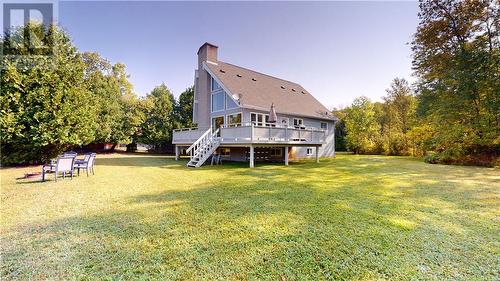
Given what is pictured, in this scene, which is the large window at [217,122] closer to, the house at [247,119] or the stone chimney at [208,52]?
the house at [247,119]

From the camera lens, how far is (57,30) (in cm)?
1394

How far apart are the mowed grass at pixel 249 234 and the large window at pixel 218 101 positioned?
11.9m

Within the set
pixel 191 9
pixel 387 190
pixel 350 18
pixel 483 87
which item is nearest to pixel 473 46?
pixel 483 87

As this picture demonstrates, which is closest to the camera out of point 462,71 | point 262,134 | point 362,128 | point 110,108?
point 262,134

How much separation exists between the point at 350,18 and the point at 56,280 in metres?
17.0

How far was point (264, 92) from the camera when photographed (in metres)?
18.9

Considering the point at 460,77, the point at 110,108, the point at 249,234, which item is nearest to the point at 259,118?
the point at 249,234

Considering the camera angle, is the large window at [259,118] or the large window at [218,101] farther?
the large window at [218,101]

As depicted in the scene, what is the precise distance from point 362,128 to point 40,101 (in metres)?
32.9

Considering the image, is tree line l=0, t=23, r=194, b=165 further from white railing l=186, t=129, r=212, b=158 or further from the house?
the house

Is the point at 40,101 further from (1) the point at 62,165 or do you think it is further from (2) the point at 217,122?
(2) the point at 217,122

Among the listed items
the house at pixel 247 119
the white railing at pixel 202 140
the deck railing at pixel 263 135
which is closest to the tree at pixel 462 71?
the house at pixel 247 119

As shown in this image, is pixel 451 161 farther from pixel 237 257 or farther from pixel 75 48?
pixel 75 48

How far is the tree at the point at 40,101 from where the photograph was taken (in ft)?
37.7
